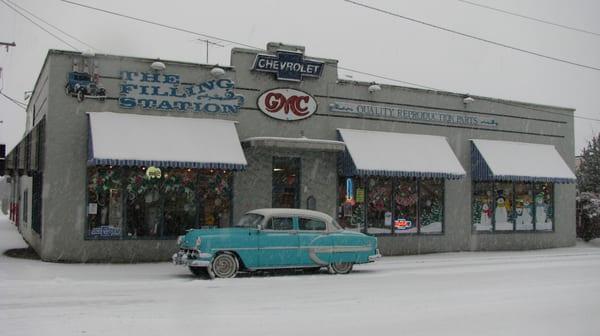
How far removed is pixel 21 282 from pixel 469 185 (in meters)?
16.9

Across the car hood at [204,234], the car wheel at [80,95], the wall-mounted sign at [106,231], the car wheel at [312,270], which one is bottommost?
the car wheel at [312,270]

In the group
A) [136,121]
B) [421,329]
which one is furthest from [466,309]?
[136,121]

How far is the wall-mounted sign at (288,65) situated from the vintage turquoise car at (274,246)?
653 cm

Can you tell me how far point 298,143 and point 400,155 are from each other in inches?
166

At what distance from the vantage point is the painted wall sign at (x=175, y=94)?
1877 centimetres

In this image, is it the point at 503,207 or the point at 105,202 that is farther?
the point at 503,207

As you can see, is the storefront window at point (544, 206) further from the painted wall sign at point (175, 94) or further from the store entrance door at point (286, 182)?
the painted wall sign at point (175, 94)

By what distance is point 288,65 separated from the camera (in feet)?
69.1

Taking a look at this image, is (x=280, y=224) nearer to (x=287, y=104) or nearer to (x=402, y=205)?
(x=287, y=104)

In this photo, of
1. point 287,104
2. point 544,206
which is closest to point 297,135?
point 287,104

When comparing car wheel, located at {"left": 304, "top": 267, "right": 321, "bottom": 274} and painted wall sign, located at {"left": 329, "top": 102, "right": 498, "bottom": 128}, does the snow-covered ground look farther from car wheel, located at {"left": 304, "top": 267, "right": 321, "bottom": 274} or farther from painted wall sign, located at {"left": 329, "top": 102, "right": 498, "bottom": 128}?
painted wall sign, located at {"left": 329, "top": 102, "right": 498, "bottom": 128}

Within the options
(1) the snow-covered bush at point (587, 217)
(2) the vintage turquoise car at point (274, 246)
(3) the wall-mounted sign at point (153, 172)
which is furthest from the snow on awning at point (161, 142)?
(1) the snow-covered bush at point (587, 217)

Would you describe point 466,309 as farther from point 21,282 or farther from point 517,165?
point 517,165

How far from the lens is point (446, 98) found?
80.6 ft
